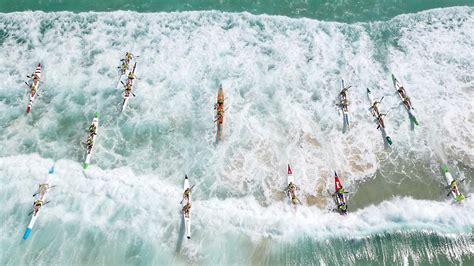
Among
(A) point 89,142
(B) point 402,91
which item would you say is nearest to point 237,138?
(A) point 89,142

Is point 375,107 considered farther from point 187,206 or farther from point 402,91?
point 187,206

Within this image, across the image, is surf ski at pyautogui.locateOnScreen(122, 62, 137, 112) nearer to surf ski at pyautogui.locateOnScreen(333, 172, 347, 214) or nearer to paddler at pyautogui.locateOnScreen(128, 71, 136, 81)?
paddler at pyautogui.locateOnScreen(128, 71, 136, 81)

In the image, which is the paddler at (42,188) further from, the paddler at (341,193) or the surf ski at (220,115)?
the paddler at (341,193)

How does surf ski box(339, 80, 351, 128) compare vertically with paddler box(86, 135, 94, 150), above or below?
above

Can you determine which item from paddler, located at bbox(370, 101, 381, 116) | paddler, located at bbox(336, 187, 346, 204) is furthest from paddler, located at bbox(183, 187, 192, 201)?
paddler, located at bbox(370, 101, 381, 116)

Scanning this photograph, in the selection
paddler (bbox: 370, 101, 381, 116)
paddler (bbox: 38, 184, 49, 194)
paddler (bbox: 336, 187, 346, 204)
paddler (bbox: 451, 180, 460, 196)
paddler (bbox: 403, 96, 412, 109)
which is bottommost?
paddler (bbox: 38, 184, 49, 194)

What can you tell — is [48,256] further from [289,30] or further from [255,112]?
[289,30]

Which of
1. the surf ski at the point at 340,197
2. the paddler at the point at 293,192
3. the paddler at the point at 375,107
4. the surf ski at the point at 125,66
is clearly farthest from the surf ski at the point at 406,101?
the surf ski at the point at 125,66
